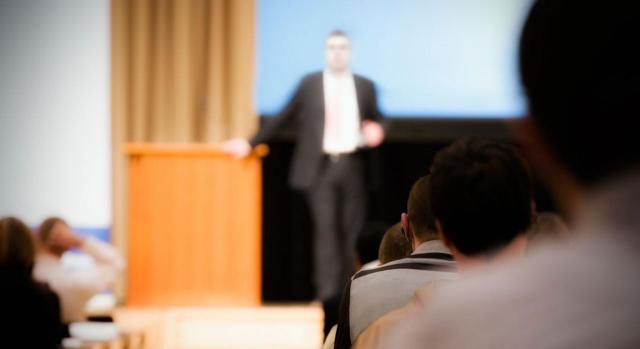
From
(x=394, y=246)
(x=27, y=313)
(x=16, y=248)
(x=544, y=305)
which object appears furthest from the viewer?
(x=16, y=248)

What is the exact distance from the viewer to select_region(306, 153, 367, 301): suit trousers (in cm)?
429

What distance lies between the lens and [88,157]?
5004 mm

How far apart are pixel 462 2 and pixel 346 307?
12.0 ft

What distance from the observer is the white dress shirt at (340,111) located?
436cm

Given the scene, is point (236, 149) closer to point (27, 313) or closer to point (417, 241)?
point (27, 313)

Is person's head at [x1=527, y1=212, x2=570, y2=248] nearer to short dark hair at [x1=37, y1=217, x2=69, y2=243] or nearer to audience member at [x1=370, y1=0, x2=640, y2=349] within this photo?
audience member at [x1=370, y1=0, x2=640, y2=349]

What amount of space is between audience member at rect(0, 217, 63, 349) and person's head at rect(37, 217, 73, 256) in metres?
0.85

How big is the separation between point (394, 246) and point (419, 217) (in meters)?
0.31

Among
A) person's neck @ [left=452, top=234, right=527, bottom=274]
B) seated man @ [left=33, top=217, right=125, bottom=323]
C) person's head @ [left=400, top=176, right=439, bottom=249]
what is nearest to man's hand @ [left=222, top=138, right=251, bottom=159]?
seated man @ [left=33, top=217, right=125, bottom=323]

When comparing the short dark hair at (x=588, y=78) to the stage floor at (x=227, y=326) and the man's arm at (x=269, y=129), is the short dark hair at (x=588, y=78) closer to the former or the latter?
the stage floor at (x=227, y=326)

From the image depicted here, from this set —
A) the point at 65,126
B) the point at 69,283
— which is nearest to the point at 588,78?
the point at 69,283

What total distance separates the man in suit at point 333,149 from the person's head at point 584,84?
12.3 feet

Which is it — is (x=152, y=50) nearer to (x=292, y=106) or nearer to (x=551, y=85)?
(x=292, y=106)

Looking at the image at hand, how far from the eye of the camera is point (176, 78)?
16.2 feet
